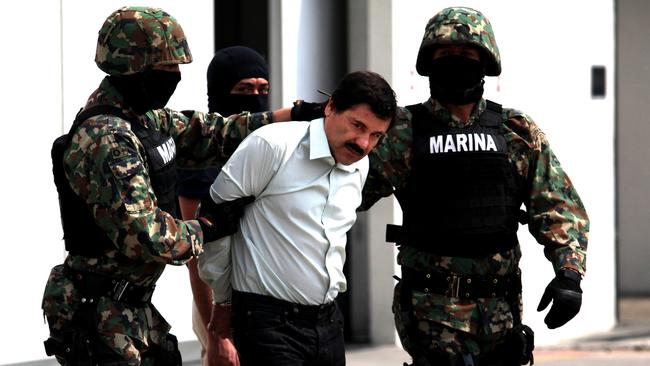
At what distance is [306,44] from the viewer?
8203mm

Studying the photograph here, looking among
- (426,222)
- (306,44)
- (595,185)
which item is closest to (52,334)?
(426,222)

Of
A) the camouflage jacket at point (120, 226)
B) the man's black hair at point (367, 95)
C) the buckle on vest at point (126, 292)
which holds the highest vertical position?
the man's black hair at point (367, 95)

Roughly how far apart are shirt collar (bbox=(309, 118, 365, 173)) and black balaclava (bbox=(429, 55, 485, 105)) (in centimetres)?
60

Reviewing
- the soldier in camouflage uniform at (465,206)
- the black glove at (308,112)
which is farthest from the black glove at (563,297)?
the black glove at (308,112)

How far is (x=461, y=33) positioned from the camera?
4855 millimetres

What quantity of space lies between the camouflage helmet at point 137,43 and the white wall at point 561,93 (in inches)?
155

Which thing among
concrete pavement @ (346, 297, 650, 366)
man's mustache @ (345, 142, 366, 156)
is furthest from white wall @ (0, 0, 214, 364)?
man's mustache @ (345, 142, 366, 156)

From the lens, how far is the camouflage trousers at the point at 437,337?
4.87 m

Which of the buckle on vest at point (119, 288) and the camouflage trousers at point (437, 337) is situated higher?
the buckle on vest at point (119, 288)

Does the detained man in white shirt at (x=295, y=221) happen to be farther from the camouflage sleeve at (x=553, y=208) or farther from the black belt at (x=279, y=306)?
the camouflage sleeve at (x=553, y=208)

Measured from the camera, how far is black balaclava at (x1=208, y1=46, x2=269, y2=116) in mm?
5457

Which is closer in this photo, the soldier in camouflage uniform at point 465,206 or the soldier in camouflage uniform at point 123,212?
the soldier in camouflage uniform at point 123,212

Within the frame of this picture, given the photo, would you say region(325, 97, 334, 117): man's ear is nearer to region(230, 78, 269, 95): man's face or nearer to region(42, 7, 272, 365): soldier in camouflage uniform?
region(42, 7, 272, 365): soldier in camouflage uniform

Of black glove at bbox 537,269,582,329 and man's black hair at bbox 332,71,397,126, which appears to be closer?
man's black hair at bbox 332,71,397,126
